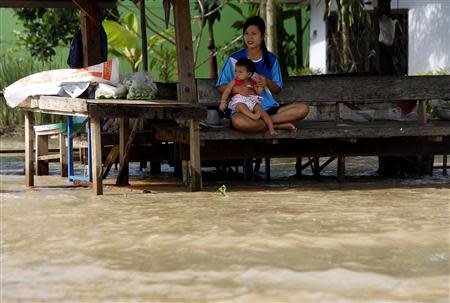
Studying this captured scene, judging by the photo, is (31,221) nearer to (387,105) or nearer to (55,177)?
(55,177)

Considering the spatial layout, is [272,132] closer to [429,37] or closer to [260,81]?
[260,81]

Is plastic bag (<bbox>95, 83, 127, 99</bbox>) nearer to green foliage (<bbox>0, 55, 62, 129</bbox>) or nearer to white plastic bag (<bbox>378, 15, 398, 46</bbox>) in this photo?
white plastic bag (<bbox>378, 15, 398, 46</bbox>)

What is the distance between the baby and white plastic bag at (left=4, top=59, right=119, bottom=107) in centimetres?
121

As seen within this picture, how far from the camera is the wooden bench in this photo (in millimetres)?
9914

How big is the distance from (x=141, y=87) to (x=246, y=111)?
43.6 inches

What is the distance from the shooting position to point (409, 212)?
7578mm

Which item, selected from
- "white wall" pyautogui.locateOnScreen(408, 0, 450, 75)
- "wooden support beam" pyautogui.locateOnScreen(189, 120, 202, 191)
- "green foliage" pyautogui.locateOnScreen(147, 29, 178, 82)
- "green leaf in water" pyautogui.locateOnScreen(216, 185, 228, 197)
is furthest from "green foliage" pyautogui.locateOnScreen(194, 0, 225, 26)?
"green leaf in water" pyautogui.locateOnScreen(216, 185, 228, 197)

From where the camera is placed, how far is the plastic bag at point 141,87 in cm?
944

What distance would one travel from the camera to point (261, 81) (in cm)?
986

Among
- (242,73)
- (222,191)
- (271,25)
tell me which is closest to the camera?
(222,191)

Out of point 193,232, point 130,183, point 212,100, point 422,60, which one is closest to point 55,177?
point 130,183

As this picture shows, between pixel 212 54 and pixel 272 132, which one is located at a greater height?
pixel 212 54

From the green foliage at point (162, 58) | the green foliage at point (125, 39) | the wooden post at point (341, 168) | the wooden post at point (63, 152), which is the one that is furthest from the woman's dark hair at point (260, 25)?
the green foliage at point (162, 58)

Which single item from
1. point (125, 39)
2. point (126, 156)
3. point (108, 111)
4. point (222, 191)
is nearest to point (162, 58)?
point (125, 39)
